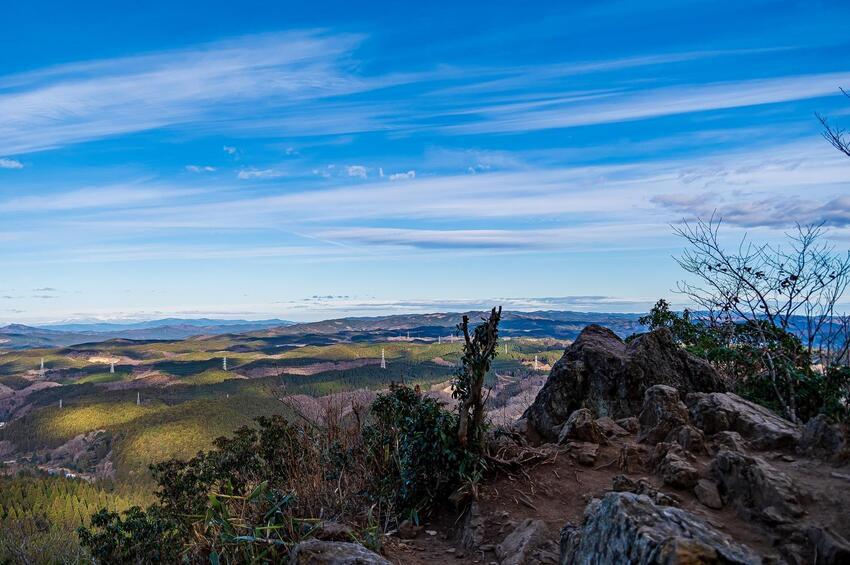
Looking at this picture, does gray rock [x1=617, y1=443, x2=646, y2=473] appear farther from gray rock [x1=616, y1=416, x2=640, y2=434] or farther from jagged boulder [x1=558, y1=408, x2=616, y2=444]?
gray rock [x1=616, y1=416, x2=640, y2=434]

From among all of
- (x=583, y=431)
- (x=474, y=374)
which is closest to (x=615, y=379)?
(x=583, y=431)

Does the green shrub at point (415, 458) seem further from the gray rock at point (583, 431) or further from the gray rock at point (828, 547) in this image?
the gray rock at point (828, 547)

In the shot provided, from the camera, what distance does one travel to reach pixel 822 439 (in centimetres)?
696

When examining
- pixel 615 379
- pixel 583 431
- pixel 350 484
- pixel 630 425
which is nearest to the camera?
pixel 350 484

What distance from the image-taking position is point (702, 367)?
38.2 ft

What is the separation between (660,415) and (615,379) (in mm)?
2538

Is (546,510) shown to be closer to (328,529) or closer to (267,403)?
(328,529)

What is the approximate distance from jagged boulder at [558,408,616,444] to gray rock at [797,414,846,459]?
103 inches

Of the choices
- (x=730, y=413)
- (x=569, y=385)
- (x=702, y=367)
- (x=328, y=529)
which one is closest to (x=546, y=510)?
(x=328, y=529)

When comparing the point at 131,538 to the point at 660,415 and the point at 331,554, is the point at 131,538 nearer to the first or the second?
the point at 331,554

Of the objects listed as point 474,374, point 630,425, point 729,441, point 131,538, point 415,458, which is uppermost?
point 474,374

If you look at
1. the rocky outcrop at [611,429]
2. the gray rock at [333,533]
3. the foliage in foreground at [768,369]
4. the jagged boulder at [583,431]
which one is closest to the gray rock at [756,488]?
the foliage in foreground at [768,369]

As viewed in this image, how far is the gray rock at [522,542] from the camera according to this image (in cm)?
615

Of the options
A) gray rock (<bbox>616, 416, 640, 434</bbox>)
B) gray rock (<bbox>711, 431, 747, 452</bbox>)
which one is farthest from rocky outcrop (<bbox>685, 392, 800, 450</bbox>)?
gray rock (<bbox>616, 416, 640, 434</bbox>)
